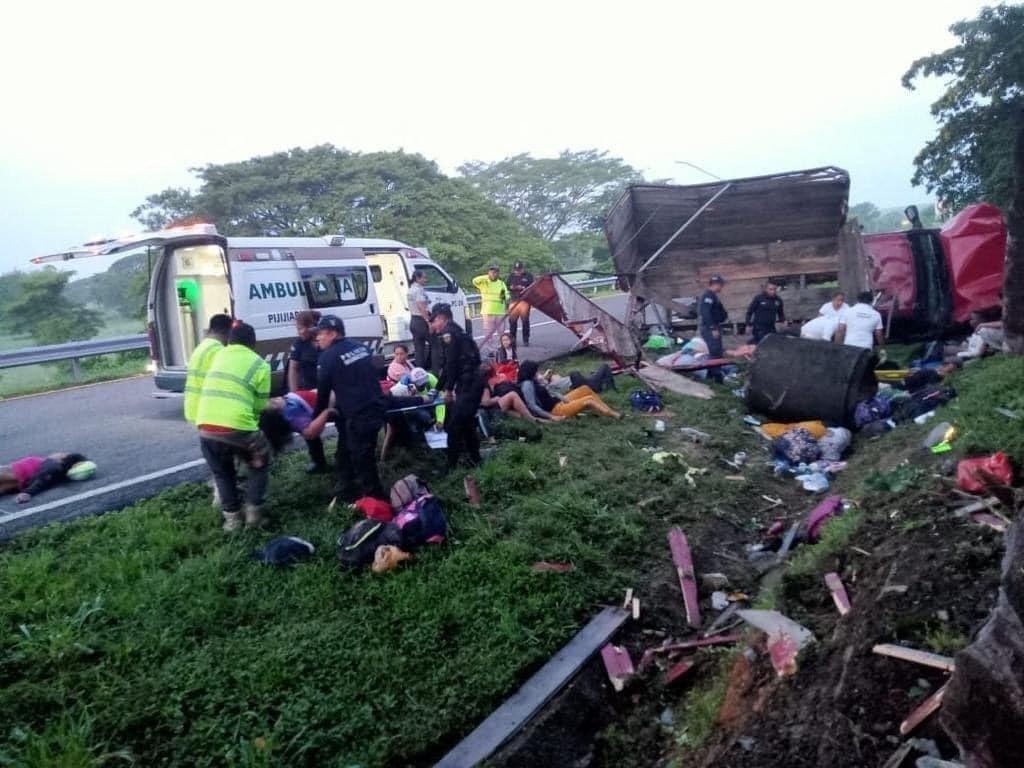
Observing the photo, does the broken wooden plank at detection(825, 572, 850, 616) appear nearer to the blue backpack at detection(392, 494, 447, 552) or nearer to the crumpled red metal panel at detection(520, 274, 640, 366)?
the blue backpack at detection(392, 494, 447, 552)

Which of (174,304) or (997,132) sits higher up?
(997,132)

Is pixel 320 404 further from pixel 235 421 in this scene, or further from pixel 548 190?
pixel 548 190

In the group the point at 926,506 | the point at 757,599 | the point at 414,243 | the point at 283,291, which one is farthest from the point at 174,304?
the point at 414,243

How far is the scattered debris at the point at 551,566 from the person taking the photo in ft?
15.8

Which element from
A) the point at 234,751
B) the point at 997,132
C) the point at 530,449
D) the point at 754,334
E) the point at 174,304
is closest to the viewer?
the point at 234,751

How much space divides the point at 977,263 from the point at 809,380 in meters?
5.42

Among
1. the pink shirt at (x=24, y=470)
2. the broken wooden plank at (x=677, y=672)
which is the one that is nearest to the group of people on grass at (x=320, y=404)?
the pink shirt at (x=24, y=470)

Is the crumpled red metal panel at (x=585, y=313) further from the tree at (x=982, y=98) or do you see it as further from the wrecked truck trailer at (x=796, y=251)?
the tree at (x=982, y=98)

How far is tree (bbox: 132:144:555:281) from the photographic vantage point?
22141 mm

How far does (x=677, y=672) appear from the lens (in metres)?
4.04

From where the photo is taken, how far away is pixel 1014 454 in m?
4.67

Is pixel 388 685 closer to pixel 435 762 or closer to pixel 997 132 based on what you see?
pixel 435 762

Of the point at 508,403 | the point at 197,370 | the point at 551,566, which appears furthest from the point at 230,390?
the point at 508,403

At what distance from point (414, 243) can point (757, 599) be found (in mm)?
20010
